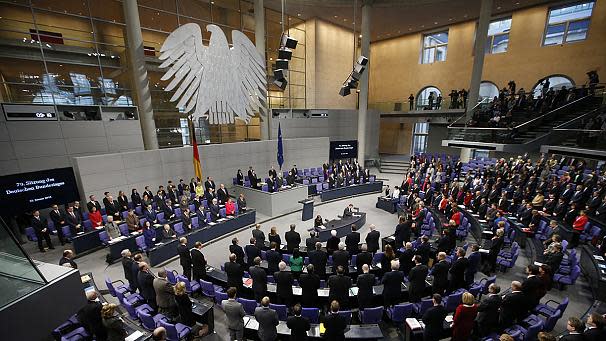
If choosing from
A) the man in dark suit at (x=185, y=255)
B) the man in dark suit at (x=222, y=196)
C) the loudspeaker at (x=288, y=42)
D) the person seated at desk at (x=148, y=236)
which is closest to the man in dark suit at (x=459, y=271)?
the man in dark suit at (x=185, y=255)

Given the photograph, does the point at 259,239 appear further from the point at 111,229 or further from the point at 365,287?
the point at 111,229

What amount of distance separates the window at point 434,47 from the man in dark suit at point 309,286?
24.2 metres

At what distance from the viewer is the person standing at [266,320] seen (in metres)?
4.52

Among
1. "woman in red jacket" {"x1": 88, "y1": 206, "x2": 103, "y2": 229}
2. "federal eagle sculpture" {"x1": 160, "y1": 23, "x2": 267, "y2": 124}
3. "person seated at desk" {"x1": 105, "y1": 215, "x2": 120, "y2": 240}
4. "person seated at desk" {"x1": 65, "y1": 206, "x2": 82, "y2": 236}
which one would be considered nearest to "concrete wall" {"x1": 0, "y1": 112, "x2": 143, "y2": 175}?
"person seated at desk" {"x1": 65, "y1": 206, "x2": 82, "y2": 236}

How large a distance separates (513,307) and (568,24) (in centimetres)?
2188

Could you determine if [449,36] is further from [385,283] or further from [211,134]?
[385,283]

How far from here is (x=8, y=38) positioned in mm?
10477

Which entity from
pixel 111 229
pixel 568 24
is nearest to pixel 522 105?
pixel 568 24

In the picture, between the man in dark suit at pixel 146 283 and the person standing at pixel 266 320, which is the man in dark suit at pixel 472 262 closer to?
the person standing at pixel 266 320

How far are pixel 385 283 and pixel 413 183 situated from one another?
9.82 meters

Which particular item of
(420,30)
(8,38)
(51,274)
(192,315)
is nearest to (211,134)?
(8,38)

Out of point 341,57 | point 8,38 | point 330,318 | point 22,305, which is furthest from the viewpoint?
point 341,57

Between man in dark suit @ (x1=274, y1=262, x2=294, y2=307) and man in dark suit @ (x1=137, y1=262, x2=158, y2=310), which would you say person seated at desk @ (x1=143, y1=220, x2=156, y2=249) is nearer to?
man in dark suit @ (x1=137, y1=262, x2=158, y2=310)

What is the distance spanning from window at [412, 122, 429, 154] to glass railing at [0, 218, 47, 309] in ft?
88.1
